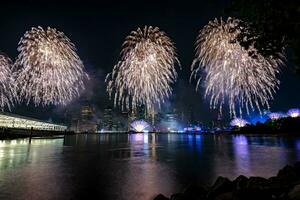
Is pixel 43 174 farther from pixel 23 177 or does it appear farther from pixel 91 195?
pixel 91 195

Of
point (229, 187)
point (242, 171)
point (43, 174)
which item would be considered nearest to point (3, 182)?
point (43, 174)

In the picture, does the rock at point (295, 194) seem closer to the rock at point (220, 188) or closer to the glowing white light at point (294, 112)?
the rock at point (220, 188)

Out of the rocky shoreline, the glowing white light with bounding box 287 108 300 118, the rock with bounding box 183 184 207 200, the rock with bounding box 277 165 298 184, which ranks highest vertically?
the glowing white light with bounding box 287 108 300 118

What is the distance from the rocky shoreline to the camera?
8787 millimetres

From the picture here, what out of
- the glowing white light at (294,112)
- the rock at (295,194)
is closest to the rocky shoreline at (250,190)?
the rock at (295,194)

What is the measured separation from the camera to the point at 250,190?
8867 millimetres

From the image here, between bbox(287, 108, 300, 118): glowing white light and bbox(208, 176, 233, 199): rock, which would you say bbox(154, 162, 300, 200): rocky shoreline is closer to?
bbox(208, 176, 233, 199): rock

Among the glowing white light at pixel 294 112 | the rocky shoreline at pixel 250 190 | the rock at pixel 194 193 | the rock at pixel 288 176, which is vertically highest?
the glowing white light at pixel 294 112

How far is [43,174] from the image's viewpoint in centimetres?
1811

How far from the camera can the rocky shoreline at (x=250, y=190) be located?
28.8ft

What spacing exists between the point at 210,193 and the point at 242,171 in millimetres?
9606

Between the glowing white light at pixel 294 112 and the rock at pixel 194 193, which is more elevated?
the glowing white light at pixel 294 112

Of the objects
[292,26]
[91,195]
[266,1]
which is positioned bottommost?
[91,195]

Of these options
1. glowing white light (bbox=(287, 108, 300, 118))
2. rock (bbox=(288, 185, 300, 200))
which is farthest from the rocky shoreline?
glowing white light (bbox=(287, 108, 300, 118))
